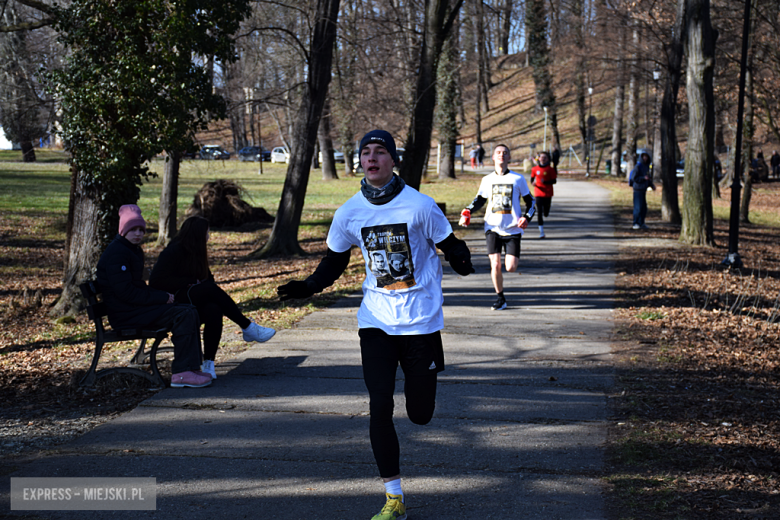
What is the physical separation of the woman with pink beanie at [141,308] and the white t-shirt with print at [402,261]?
8.46ft

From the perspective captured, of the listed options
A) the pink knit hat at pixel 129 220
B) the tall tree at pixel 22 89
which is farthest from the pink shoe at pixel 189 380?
the tall tree at pixel 22 89

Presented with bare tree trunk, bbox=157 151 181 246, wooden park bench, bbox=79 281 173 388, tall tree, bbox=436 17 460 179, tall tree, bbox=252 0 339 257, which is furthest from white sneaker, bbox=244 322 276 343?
tall tree, bbox=436 17 460 179

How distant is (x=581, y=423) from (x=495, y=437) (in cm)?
68

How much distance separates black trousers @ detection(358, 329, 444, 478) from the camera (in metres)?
3.73

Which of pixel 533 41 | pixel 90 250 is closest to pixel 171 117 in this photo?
pixel 90 250

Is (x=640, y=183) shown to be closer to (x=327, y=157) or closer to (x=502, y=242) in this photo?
(x=502, y=242)

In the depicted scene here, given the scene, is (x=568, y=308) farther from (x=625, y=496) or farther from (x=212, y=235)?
(x=212, y=235)

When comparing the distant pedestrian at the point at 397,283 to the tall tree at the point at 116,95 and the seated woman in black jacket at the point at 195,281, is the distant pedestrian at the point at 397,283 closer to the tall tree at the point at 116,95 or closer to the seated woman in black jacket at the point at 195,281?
the seated woman in black jacket at the point at 195,281

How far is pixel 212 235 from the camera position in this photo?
62.3 feet

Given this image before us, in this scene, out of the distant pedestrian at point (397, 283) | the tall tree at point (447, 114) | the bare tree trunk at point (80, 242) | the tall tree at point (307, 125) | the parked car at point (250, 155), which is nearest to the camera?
the distant pedestrian at point (397, 283)

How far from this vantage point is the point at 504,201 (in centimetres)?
884

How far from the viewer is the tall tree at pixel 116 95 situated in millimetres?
9102

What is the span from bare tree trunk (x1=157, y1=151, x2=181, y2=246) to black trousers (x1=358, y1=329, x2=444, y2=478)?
1282 centimetres

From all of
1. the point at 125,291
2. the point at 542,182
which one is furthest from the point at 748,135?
the point at 125,291
